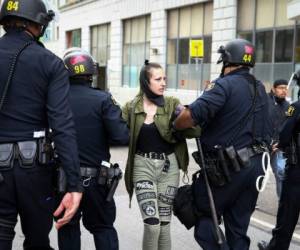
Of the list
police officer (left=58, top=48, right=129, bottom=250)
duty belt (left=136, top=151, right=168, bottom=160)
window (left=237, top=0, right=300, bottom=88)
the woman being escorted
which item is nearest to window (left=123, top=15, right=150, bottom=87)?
window (left=237, top=0, right=300, bottom=88)

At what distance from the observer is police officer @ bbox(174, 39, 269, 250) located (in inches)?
158

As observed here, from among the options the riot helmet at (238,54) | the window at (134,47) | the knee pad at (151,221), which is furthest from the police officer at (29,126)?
the window at (134,47)

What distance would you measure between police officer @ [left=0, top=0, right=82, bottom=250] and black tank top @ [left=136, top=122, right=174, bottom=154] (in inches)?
54.4

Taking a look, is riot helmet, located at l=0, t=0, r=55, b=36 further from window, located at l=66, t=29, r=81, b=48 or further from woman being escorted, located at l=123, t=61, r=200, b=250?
window, located at l=66, t=29, r=81, b=48

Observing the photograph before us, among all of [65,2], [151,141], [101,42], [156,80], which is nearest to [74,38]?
[65,2]

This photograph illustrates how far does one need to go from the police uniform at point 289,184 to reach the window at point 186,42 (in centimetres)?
1603

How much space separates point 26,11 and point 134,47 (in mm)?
23845

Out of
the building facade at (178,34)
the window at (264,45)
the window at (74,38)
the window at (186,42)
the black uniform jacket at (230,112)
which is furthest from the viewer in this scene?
the window at (74,38)

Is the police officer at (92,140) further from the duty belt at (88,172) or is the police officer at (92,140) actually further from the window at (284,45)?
the window at (284,45)

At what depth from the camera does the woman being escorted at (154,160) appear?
14.5ft

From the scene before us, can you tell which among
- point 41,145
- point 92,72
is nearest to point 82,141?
point 92,72

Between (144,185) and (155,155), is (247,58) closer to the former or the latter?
(155,155)

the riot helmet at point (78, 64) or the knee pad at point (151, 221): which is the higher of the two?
the riot helmet at point (78, 64)

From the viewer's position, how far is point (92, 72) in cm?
418
